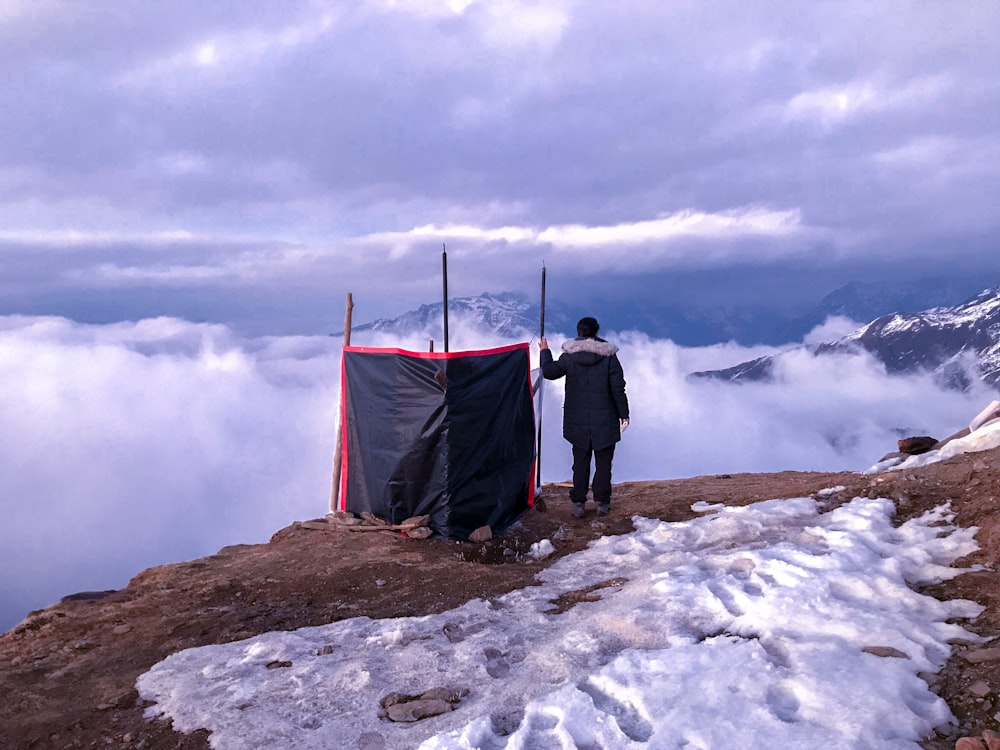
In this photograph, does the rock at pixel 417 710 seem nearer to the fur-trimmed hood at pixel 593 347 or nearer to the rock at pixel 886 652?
the rock at pixel 886 652

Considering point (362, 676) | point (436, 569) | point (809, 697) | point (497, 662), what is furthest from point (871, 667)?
point (436, 569)

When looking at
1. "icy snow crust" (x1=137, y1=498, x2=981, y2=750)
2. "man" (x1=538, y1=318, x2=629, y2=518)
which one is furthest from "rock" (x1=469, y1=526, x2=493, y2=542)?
"icy snow crust" (x1=137, y1=498, x2=981, y2=750)

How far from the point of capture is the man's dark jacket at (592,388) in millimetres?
9195

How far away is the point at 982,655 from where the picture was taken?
4.37m

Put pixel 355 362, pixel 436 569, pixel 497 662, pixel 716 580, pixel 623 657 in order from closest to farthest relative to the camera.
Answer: pixel 623 657, pixel 497 662, pixel 716 580, pixel 436 569, pixel 355 362

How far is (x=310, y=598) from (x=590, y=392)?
4.15 meters

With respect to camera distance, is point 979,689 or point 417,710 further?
point 417,710

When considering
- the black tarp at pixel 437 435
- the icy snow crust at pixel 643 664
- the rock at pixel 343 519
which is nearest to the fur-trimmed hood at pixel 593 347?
the black tarp at pixel 437 435

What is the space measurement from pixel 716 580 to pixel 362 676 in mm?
2811

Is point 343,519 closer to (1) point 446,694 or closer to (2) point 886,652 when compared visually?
(1) point 446,694

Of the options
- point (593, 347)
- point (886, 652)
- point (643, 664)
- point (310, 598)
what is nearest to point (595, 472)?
point (593, 347)

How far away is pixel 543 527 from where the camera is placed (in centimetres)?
951

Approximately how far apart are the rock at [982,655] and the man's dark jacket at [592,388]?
5162 mm

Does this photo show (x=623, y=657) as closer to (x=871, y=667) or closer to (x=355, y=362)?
(x=871, y=667)
